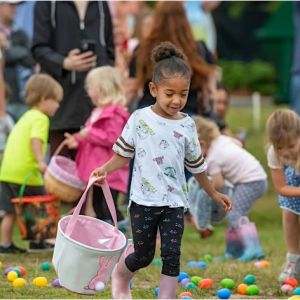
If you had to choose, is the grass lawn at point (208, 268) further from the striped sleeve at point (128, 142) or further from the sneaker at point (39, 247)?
the striped sleeve at point (128, 142)

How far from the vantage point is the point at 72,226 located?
20.5ft

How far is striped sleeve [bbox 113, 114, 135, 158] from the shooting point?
20.5ft

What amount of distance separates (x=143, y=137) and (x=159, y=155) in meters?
0.14

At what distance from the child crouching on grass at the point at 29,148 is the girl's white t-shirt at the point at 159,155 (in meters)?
2.45

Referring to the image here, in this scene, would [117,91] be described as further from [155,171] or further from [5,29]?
[5,29]

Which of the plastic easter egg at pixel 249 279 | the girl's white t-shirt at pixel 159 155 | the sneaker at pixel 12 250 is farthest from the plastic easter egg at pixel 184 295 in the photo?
the sneaker at pixel 12 250

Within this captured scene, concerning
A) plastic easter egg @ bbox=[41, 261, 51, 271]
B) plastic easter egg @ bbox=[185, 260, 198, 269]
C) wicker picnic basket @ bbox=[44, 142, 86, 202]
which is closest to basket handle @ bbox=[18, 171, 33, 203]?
wicker picnic basket @ bbox=[44, 142, 86, 202]

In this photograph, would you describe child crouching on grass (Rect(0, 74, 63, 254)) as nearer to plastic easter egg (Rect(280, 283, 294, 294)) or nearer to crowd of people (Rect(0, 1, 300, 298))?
crowd of people (Rect(0, 1, 300, 298))

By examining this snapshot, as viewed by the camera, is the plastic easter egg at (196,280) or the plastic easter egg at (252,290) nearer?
the plastic easter egg at (252,290)

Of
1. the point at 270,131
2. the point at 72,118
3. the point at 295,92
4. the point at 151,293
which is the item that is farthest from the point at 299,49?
the point at 151,293

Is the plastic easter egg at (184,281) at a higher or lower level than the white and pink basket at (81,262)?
lower

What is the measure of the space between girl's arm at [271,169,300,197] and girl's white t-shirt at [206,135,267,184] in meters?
1.56

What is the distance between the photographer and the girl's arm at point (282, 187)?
697cm

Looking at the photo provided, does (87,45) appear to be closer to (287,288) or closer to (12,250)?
(12,250)
